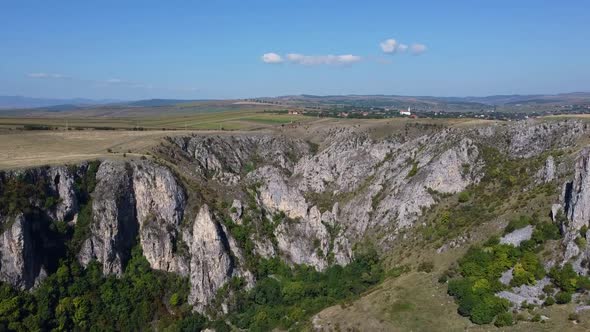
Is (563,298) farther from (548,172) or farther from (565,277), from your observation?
(548,172)

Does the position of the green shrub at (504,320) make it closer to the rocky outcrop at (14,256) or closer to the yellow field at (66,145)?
the rocky outcrop at (14,256)

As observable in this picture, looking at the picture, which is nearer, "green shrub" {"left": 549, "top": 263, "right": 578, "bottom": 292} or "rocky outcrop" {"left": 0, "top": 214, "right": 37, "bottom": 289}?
"green shrub" {"left": 549, "top": 263, "right": 578, "bottom": 292}

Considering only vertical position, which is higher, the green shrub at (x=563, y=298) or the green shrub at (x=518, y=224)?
the green shrub at (x=518, y=224)

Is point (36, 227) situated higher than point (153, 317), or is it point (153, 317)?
point (36, 227)

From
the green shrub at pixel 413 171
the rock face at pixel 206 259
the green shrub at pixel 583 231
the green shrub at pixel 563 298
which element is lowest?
the rock face at pixel 206 259

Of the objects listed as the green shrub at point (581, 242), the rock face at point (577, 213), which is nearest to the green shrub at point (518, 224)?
the rock face at point (577, 213)

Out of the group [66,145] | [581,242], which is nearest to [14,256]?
[66,145]

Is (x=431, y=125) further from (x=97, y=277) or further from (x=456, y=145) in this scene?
(x=97, y=277)

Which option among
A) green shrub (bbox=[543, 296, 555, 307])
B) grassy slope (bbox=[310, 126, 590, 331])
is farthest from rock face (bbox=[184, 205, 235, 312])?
green shrub (bbox=[543, 296, 555, 307])

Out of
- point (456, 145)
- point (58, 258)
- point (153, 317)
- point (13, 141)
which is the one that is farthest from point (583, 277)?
point (13, 141)

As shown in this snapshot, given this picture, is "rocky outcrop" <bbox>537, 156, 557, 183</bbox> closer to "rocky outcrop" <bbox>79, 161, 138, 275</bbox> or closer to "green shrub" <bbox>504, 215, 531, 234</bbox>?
"green shrub" <bbox>504, 215, 531, 234</bbox>

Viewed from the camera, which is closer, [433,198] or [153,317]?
[153,317]
